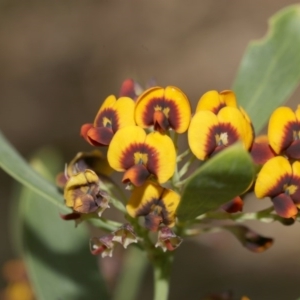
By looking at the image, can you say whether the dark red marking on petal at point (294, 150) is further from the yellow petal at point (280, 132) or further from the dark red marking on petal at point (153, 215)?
the dark red marking on petal at point (153, 215)

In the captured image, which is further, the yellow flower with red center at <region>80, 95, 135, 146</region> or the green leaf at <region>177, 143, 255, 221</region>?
the yellow flower with red center at <region>80, 95, 135, 146</region>

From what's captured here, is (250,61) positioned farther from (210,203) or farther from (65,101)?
(65,101)

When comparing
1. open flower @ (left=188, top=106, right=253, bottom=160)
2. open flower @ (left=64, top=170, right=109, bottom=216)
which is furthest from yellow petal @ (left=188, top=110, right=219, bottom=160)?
open flower @ (left=64, top=170, right=109, bottom=216)

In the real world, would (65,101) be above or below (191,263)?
above

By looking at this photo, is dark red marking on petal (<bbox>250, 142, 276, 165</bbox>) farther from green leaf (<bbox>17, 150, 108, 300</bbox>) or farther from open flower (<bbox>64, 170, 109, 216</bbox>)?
green leaf (<bbox>17, 150, 108, 300</bbox>)

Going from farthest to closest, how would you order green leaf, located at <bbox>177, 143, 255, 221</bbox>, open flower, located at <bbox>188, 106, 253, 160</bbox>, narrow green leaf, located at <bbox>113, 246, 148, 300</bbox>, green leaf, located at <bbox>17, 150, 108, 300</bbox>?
1. narrow green leaf, located at <bbox>113, 246, 148, 300</bbox>
2. green leaf, located at <bbox>17, 150, 108, 300</bbox>
3. open flower, located at <bbox>188, 106, 253, 160</bbox>
4. green leaf, located at <bbox>177, 143, 255, 221</bbox>

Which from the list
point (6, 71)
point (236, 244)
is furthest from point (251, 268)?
point (6, 71)

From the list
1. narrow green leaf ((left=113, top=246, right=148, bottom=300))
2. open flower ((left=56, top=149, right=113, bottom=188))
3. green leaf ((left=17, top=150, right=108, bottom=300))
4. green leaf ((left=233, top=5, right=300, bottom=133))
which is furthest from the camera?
narrow green leaf ((left=113, top=246, right=148, bottom=300))
